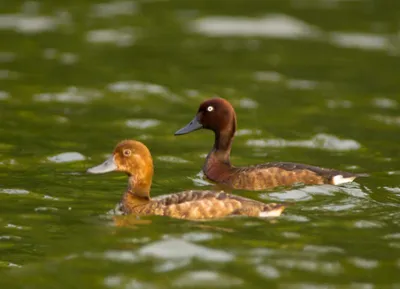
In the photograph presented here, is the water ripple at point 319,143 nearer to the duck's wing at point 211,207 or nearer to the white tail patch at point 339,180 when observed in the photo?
the white tail patch at point 339,180

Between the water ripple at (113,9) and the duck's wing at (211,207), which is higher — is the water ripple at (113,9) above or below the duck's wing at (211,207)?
above

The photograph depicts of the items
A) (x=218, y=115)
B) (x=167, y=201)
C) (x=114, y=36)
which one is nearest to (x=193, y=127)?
(x=218, y=115)

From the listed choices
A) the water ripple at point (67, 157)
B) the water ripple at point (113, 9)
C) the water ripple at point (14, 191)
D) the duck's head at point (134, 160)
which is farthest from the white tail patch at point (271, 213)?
the water ripple at point (113, 9)

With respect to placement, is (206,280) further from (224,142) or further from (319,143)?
(319,143)

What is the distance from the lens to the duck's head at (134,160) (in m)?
→ 10.8

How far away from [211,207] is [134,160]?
95 cm

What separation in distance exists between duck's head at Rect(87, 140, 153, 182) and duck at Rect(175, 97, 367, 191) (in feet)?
5.36

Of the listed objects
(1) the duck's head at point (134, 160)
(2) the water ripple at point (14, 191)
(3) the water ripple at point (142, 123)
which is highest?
(1) the duck's head at point (134, 160)

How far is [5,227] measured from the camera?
10.6m

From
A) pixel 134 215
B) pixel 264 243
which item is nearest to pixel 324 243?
pixel 264 243

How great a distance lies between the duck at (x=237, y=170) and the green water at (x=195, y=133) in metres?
0.19

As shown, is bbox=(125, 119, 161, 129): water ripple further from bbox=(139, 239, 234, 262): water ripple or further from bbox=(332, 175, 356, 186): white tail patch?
bbox=(139, 239, 234, 262): water ripple

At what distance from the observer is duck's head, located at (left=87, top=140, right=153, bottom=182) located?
10844mm

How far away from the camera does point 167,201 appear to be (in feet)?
34.7
